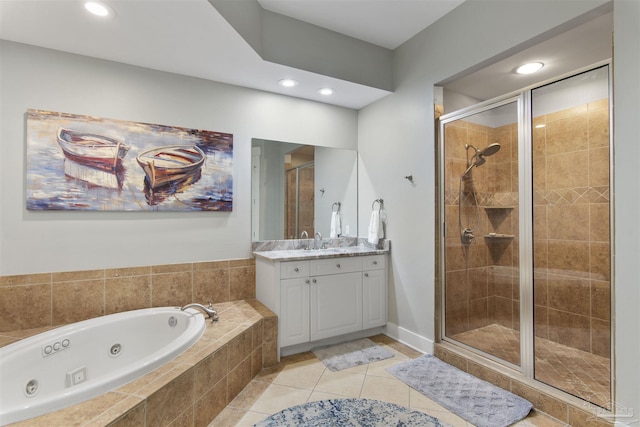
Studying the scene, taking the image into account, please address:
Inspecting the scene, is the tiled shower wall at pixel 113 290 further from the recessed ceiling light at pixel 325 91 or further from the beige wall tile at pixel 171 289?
the recessed ceiling light at pixel 325 91

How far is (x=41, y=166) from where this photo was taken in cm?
222

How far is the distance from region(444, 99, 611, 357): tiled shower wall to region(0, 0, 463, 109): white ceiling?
3.65ft

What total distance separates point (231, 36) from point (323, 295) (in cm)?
220

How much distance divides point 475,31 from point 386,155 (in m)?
1.28

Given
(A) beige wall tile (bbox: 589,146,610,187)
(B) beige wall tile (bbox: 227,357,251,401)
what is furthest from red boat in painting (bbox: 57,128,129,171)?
(A) beige wall tile (bbox: 589,146,610,187)

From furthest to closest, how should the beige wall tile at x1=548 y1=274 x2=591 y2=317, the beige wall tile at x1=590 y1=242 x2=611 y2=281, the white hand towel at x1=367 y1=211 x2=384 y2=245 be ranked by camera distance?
the white hand towel at x1=367 y1=211 x2=384 y2=245 < the beige wall tile at x1=548 y1=274 x2=591 y2=317 < the beige wall tile at x1=590 y1=242 x2=611 y2=281

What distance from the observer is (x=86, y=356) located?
6.78ft

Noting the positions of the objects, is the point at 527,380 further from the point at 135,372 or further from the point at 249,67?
the point at 249,67

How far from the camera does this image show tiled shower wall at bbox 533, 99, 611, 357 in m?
2.14

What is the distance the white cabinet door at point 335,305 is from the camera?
9.05 ft

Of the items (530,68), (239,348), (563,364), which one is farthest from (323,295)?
(530,68)

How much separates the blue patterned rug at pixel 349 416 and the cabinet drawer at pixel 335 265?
3.43 feet

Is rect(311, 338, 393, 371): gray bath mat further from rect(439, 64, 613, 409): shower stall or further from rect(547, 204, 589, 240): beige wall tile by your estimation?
rect(547, 204, 589, 240): beige wall tile

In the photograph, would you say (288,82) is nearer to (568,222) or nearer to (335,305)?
(335,305)
